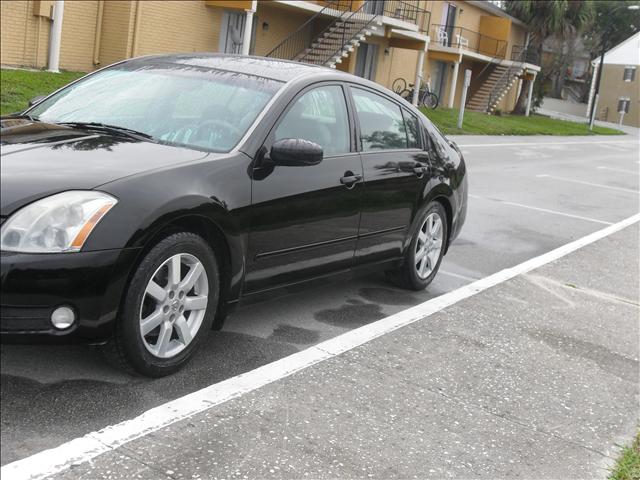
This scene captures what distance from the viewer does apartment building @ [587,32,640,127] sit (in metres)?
73.8

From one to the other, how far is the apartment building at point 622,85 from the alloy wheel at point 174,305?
238 ft

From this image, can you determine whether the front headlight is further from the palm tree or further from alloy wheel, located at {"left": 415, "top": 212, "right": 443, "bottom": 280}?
the palm tree

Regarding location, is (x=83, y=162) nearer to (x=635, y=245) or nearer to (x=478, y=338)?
(x=478, y=338)

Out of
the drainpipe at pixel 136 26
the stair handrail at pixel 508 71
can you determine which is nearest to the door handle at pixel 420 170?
the drainpipe at pixel 136 26

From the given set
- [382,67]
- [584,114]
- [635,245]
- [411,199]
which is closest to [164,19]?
[382,67]

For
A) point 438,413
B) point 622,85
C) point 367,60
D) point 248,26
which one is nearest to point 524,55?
point 367,60

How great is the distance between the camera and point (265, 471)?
139 inches

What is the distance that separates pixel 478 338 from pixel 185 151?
243cm

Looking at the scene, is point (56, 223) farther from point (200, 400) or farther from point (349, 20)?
point (349, 20)

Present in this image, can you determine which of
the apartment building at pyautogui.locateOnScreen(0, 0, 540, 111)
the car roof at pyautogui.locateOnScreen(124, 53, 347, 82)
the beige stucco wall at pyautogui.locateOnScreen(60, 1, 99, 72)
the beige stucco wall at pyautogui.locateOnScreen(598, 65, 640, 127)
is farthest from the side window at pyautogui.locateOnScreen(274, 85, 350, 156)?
the beige stucco wall at pyautogui.locateOnScreen(598, 65, 640, 127)

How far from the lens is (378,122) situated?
5980mm

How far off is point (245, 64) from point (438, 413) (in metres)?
2.45

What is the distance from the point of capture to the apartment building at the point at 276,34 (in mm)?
21344

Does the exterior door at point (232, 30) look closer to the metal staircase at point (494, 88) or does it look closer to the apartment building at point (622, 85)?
the metal staircase at point (494, 88)
